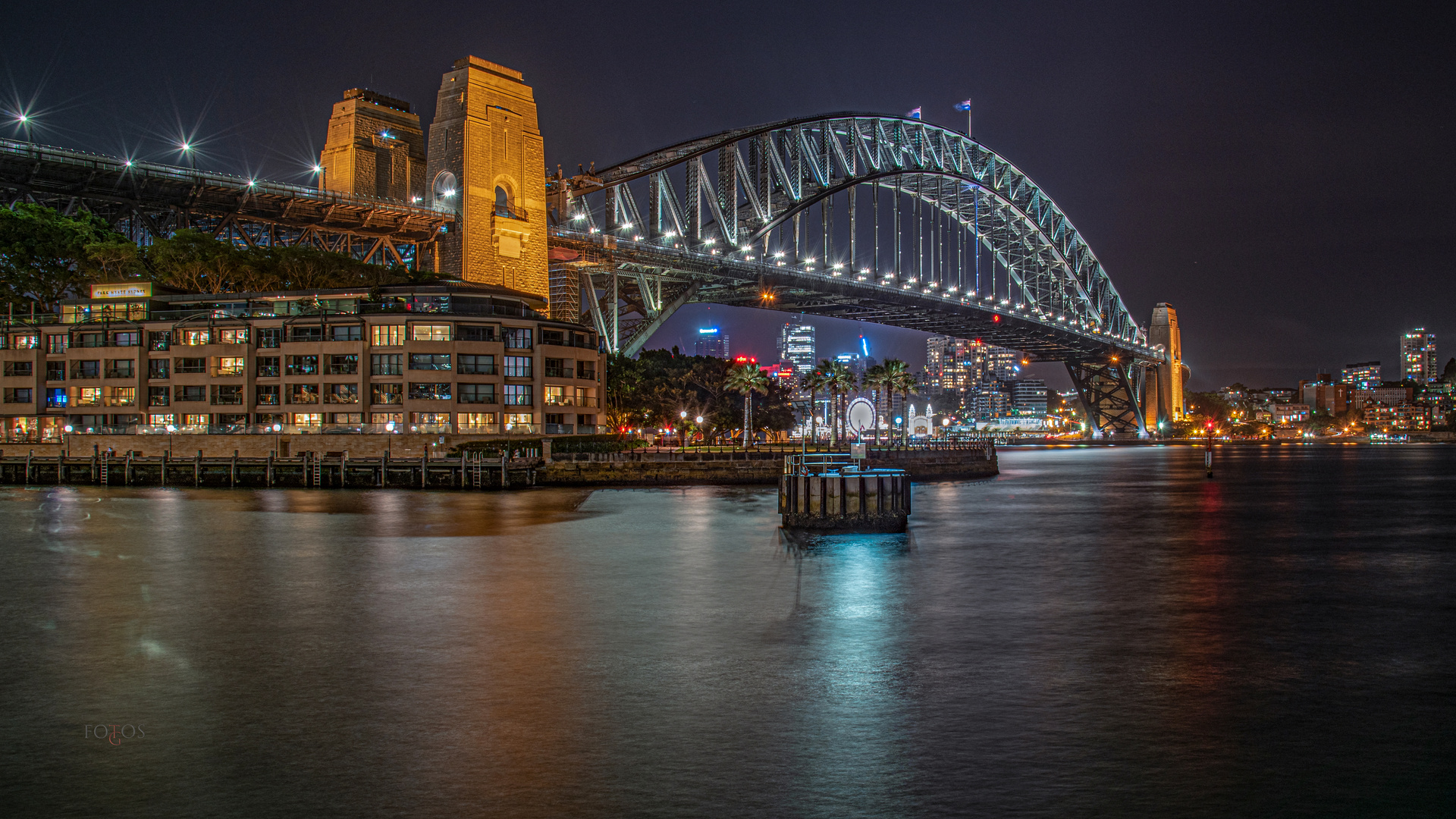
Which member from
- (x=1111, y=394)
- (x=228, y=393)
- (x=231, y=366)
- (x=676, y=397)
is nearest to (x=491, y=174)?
(x=231, y=366)

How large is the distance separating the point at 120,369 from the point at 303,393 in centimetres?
1653

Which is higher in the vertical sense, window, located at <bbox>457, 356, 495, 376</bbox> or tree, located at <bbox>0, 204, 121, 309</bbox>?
tree, located at <bbox>0, 204, 121, 309</bbox>

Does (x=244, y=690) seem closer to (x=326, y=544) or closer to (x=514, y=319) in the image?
(x=326, y=544)

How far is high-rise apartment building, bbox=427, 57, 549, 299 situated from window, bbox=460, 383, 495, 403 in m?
11.3

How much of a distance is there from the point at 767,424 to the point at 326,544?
8591 centimetres

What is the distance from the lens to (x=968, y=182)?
150375mm

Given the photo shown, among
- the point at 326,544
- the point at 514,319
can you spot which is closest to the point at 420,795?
the point at 326,544

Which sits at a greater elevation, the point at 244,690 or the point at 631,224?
the point at 631,224

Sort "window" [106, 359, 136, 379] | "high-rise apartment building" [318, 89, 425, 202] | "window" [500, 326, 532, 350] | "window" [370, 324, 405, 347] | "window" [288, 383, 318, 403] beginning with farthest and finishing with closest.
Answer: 1. "high-rise apartment building" [318, 89, 425, 202]
2. "window" [106, 359, 136, 379]
3. "window" [288, 383, 318, 403]
4. "window" [500, 326, 532, 350]
5. "window" [370, 324, 405, 347]

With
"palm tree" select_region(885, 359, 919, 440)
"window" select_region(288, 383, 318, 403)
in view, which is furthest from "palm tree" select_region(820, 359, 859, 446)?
"window" select_region(288, 383, 318, 403)

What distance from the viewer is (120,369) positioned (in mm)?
83625

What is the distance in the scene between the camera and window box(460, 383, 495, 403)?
3017 inches

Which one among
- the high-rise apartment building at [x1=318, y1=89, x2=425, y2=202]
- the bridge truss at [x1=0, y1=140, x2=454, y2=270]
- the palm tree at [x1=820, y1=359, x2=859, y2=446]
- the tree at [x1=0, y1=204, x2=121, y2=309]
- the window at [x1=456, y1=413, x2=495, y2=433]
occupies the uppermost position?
the high-rise apartment building at [x1=318, y1=89, x2=425, y2=202]

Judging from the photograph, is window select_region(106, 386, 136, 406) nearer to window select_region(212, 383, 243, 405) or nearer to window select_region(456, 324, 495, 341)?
window select_region(212, 383, 243, 405)
